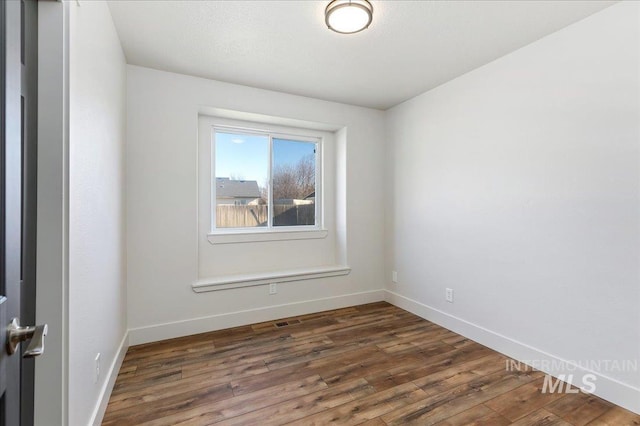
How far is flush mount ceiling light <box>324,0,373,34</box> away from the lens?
180 cm

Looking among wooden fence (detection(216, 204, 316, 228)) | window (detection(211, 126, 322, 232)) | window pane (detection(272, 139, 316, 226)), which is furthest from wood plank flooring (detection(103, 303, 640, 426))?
window pane (detection(272, 139, 316, 226))

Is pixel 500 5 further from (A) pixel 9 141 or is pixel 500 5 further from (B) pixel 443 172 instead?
(A) pixel 9 141

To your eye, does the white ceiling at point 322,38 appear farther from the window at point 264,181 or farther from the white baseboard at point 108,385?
the white baseboard at point 108,385

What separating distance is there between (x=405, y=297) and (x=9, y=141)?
Result: 11.8ft

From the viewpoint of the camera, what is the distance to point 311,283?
3.49m

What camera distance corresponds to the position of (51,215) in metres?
1.16

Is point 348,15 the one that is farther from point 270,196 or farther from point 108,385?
point 108,385

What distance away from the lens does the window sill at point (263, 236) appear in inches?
129

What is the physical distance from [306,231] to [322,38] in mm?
2200

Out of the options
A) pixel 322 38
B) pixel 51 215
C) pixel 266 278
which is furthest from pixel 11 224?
pixel 266 278

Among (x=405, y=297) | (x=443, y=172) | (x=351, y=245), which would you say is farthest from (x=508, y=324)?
(x=351, y=245)

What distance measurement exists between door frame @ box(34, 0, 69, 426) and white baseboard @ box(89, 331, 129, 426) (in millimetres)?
544

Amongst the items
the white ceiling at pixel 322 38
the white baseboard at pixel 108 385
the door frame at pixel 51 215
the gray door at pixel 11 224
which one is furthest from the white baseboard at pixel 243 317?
the white ceiling at pixel 322 38

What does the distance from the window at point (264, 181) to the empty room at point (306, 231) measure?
0.03 meters
